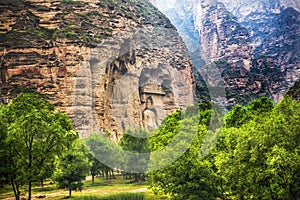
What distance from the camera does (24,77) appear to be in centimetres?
8100

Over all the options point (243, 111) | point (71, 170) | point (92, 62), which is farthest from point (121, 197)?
point (92, 62)

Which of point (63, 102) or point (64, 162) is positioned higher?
point (63, 102)

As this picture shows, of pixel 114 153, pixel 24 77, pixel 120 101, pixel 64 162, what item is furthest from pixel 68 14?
pixel 64 162

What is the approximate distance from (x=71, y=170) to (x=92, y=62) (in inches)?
2059

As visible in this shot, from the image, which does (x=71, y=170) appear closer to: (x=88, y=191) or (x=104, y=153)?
(x=88, y=191)

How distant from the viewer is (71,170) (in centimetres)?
3934

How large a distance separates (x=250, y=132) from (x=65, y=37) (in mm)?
70828

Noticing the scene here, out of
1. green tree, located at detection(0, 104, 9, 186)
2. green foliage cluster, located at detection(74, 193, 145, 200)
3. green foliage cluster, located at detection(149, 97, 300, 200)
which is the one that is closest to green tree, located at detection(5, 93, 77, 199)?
green tree, located at detection(0, 104, 9, 186)

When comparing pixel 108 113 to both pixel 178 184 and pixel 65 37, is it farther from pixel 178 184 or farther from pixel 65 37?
pixel 178 184

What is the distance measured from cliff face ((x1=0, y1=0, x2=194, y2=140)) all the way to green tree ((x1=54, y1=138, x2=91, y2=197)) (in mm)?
39045

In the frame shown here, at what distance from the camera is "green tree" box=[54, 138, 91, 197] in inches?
1548

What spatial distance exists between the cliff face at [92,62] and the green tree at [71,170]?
39045 mm

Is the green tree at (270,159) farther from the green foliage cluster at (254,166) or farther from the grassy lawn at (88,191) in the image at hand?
the grassy lawn at (88,191)

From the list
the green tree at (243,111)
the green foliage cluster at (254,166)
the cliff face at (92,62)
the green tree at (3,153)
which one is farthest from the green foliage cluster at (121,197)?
the cliff face at (92,62)
